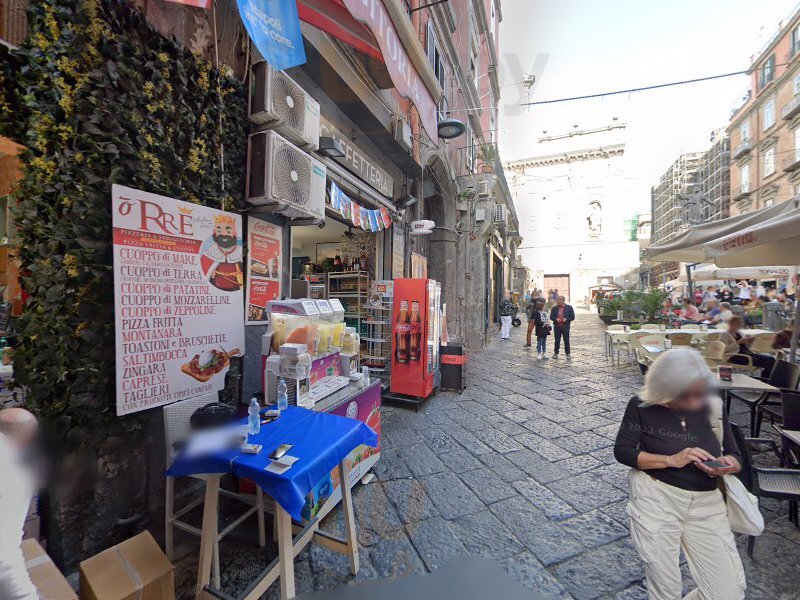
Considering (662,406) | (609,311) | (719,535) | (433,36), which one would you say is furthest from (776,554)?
(609,311)

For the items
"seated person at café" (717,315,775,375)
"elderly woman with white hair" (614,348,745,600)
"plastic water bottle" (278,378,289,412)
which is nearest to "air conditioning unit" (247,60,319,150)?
"plastic water bottle" (278,378,289,412)

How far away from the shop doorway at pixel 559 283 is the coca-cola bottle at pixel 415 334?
31.2 metres

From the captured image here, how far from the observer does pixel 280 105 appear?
10.3 feet

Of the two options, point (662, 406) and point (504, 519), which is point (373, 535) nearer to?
point (504, 519)

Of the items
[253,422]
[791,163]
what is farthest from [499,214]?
[791,163]

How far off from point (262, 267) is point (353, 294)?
9.29 ft

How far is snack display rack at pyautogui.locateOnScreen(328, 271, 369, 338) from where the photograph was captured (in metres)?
6.05

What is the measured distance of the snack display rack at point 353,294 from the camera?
6.05 meters

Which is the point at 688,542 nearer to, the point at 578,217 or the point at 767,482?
the point at 767,482

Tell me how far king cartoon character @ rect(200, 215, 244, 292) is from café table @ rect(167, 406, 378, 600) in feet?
4.17

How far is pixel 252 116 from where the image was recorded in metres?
3.07

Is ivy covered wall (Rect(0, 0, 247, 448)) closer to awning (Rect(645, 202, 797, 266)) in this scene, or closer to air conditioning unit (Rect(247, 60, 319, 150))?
air conditioning unit (Rect(247, 60, 319, 150))

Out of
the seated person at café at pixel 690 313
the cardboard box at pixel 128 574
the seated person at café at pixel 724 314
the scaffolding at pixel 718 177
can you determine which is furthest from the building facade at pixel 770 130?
the cardboard box at pixel 128 574

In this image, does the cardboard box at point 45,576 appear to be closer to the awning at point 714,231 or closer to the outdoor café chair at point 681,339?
the awning at point 714,231
